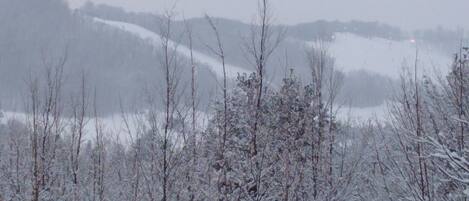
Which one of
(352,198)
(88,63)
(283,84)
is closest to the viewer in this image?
(352,198)

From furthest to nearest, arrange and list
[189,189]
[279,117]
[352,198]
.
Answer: [279,117] → [352,198] → [189,189]

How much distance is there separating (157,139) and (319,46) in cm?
540

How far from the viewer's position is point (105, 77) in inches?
6496

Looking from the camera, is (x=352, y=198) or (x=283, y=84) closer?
(x=352, y=198)

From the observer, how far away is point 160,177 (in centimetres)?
1005

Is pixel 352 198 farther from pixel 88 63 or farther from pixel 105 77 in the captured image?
pixel 88 63

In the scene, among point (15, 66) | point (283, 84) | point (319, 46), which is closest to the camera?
point (319, 46)

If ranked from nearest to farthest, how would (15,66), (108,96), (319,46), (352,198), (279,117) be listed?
(319,46) → (352,198) → (279,117) → (108,96) → (15,66)

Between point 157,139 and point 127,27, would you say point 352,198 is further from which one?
point 127,27

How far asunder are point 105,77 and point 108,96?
1566 cm

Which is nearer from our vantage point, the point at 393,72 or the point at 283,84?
the point at 283,84

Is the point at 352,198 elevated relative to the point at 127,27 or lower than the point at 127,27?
lower

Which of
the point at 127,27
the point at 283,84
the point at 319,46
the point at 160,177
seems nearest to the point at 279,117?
the point at 283,84

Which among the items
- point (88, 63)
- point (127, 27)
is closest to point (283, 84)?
point (88, 63)
